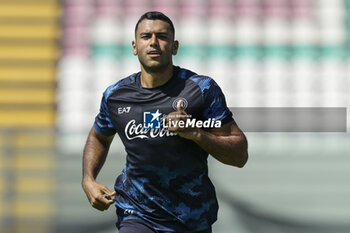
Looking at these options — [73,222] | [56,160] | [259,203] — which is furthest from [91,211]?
[259,203]

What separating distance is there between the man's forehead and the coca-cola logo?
404mm

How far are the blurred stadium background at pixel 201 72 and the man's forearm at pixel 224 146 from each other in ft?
7.95

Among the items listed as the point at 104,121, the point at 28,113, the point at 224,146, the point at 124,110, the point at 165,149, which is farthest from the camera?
the point at 28,113

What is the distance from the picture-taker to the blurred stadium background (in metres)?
5.43

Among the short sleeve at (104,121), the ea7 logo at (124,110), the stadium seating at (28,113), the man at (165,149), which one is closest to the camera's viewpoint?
the man at (165,149)

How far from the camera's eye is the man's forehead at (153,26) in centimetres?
296

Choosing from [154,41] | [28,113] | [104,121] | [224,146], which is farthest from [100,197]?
[28,113]

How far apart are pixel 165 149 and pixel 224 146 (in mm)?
265

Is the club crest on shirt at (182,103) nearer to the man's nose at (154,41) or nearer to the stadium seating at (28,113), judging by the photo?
the man's nose at (154,41)

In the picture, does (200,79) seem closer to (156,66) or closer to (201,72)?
(156,66)

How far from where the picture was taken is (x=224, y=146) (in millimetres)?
2803

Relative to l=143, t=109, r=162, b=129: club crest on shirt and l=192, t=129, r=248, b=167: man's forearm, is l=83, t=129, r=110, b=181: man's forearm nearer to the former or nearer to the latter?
l=143, t=109, r=162, b=129: club crest on shirt

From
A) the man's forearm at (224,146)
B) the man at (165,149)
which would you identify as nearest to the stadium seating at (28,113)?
the man at (165,149)

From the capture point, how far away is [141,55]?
116 inches
